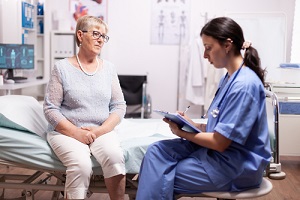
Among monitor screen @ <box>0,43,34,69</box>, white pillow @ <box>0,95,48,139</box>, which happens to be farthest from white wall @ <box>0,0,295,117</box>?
white pillow @ <box>0,95,48,139</box>

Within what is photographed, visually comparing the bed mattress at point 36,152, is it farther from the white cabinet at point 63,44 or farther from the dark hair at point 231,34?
the white cabinet at point 63,44

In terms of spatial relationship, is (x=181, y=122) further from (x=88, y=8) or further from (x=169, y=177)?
(x=88, y=8)

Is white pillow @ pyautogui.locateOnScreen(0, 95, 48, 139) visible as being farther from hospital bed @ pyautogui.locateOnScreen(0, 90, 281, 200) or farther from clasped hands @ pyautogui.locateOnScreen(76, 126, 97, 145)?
clasped hands @ pyautogui.locateOnScreen(76, 126, 97, 145)

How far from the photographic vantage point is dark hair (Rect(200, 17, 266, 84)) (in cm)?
146

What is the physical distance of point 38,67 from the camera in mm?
4297

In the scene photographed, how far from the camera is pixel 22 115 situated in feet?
6.45

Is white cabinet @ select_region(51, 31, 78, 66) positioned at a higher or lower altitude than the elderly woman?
higher

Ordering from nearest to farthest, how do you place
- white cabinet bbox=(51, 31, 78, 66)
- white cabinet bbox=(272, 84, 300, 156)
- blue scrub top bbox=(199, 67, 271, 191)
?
blue scrub top bbox=(199, 67, 271, 191), white cabinet bbox=(272, 84, 300, 156), white cabinet bbox=(51, 31, 78, 66)

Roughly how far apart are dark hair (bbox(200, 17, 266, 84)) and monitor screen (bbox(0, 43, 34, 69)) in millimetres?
2433

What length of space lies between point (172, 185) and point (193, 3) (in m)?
3.25

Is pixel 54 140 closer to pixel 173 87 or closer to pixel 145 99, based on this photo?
pixel 145 99

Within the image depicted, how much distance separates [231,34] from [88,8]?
3.32 metres

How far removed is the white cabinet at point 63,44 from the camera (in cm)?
412

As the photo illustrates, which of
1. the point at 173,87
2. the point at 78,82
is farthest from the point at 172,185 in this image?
the point at 173,87
